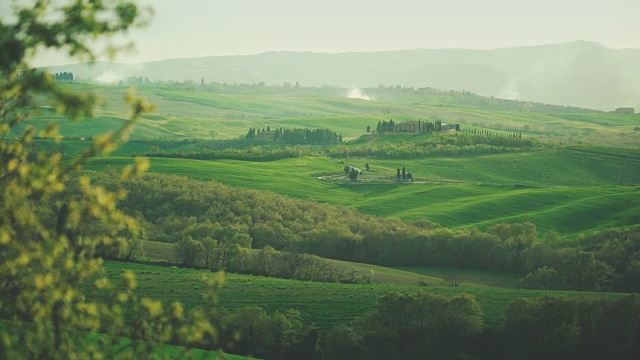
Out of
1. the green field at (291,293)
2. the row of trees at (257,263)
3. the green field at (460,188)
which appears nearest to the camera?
the green field at (291,293)

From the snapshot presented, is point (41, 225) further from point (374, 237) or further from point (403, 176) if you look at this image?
point (403, 176)

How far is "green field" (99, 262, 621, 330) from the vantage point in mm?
61344

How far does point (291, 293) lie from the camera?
66.9 meters

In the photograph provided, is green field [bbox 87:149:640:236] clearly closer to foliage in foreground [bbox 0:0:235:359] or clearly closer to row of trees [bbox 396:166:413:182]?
row of trees [bbox 396:166:413:182]

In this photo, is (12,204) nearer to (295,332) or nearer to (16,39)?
(16,39)

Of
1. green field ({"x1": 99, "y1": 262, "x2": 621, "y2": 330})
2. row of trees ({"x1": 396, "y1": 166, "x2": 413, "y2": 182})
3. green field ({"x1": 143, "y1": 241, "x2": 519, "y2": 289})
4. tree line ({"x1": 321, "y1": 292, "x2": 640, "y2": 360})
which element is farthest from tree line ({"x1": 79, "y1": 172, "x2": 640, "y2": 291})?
row of trees ({"x1": 396, "y1": 166, "x2": 413, "y2": 182})

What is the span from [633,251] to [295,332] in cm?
4576

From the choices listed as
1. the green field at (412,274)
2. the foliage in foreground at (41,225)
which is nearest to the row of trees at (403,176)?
the green field at (412,274)

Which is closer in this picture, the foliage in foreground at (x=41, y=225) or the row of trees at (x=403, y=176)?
the foliage in foreground at (x=41, y=225)

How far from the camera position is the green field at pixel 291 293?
61.3 metres

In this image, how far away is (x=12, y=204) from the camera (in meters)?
15.0

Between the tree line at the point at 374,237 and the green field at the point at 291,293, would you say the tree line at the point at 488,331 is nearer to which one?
the green field at the point at 291,293

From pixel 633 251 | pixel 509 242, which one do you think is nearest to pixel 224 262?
pixel 509 242

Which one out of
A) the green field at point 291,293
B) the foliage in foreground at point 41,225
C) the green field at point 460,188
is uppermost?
the foliage in foreground at point 41,225
